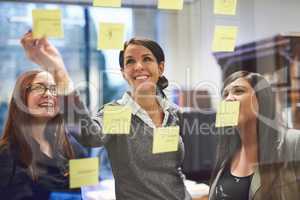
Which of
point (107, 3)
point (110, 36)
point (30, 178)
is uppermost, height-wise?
point (107, 3)

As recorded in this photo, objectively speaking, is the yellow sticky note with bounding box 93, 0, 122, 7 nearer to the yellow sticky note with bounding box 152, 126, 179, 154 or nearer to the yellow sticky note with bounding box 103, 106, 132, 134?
the yellow sticky note with bounding box 103, 106, 132, 134

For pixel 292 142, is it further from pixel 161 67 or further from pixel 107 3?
pixel 107 3

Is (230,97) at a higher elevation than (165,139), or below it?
higher

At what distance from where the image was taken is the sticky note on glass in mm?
1139

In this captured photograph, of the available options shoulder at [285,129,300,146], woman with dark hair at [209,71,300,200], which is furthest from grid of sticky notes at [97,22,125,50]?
shoulder at [285,129,300,146]

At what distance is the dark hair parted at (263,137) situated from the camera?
1.46m

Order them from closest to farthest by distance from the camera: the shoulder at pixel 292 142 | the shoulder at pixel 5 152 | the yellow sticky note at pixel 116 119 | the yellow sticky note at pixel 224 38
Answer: the shoulder at pixel 5 152
the yellow sticky note at pixel 116 119
the yellow sticky note at pixel 224 38
the shoulder at pixel 292 142

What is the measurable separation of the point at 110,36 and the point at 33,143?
0.42 meters

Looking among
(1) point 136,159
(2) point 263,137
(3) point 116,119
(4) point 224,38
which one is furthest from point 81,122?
(2) point 263,137

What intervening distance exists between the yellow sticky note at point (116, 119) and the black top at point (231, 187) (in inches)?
18.2

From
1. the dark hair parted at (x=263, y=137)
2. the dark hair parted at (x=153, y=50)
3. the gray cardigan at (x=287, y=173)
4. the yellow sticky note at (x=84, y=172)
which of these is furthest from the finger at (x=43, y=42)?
the gray cardigan at (x=287, y=173)

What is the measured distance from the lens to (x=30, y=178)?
1145mm

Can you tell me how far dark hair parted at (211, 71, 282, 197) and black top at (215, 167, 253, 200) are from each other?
0.05m

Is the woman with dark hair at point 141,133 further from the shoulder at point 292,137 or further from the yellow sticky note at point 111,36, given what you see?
the shoulder at point 292,137
